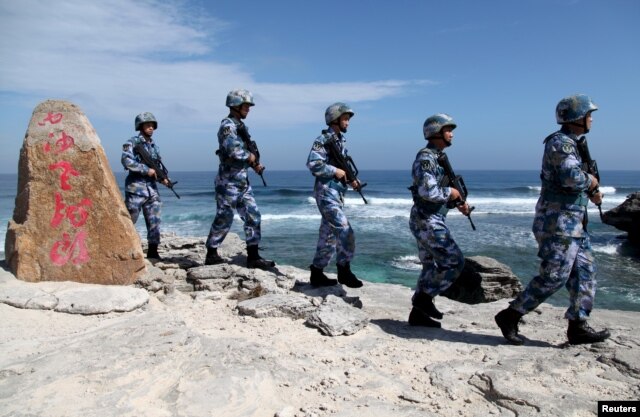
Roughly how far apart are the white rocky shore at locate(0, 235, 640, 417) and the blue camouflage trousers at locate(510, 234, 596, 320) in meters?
0.37

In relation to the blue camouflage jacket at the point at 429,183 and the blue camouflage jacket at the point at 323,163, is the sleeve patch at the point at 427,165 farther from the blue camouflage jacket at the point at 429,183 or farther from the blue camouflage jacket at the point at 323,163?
the blue camouflage jacket at the point at 323,163

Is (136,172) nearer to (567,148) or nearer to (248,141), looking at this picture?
(248,141)

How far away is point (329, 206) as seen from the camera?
5430mm

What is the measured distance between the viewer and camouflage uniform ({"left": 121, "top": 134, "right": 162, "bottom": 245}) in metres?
6.46

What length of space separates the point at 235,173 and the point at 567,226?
152 inches

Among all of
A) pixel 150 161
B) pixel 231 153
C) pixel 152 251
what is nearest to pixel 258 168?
pixel 231 153

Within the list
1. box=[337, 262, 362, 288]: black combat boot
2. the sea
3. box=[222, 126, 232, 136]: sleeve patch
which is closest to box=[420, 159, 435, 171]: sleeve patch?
box=[337, 262, 362, 288]: black combat boot

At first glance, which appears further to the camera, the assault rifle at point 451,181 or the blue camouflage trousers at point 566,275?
the assault rifle at point 451,181

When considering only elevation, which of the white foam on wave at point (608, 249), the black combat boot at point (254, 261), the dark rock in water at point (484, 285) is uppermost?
the black combat boot at point (254, 261)

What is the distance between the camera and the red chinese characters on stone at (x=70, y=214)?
201 inches

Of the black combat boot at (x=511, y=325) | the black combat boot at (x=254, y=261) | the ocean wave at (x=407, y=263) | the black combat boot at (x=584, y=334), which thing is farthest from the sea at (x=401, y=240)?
the black combat boot at (x=511, y=325)

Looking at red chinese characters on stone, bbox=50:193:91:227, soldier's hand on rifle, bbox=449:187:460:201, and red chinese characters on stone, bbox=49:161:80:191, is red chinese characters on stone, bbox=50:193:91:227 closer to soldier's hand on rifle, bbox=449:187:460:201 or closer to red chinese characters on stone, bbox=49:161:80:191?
red chinese characters on stone, bbox=49:161:80:191

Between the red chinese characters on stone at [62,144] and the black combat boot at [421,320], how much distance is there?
13.7 feet

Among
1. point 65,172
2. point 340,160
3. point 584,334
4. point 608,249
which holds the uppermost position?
point 340,160
